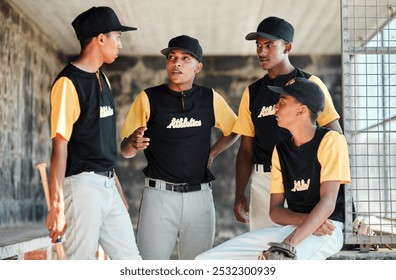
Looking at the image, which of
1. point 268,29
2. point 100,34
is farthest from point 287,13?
point 100,34

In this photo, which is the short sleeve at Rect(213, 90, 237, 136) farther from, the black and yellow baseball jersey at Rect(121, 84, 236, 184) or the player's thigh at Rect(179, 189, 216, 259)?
the player's thigh at Rect(179, 189, 216, 259)

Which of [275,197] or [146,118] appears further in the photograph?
[146,118]

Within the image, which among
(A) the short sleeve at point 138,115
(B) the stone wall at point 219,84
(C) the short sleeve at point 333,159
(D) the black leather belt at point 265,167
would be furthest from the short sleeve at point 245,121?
(B) the stone wall at point 219,84

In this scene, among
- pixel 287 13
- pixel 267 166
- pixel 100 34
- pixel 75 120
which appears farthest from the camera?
pixel 287 13

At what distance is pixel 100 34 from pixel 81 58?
0.16m

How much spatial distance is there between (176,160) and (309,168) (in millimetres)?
934

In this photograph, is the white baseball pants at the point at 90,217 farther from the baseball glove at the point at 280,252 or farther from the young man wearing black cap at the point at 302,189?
the baseball glove at the point at 280,252

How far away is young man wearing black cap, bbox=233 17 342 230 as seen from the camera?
3.99m

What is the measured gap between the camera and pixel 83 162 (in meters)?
3.39

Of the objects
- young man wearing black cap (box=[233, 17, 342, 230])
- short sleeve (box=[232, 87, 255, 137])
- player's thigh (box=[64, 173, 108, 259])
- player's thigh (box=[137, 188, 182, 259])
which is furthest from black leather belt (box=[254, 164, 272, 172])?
player's thigh (box=[64, 173, 108, 259])

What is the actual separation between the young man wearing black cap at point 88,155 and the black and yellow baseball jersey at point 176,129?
20.1 inches

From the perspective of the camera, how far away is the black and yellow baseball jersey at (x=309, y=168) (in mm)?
3324

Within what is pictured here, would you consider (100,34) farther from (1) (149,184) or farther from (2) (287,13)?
(2) (287,13)
